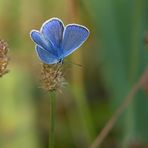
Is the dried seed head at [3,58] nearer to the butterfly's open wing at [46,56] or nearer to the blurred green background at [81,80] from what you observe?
the butterfly's open wing at [46,56]

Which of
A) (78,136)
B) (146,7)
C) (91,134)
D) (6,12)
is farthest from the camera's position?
(6,12)

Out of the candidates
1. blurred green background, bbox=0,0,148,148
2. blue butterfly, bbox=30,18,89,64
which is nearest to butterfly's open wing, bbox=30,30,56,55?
blue butterfly, bbox=30,18,89,64

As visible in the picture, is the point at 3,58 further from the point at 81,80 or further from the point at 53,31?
the point at 81,80

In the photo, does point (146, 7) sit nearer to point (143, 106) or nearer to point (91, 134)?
point (143, 106)

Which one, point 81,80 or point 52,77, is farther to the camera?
point 81,80

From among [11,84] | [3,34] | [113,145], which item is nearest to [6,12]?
[3,34]

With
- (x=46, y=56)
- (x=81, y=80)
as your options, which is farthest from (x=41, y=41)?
(x=81, y=80)

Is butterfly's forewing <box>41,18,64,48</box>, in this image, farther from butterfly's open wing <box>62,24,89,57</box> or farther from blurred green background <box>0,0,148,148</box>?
blurred green background <box>0,0,148,148</box>
